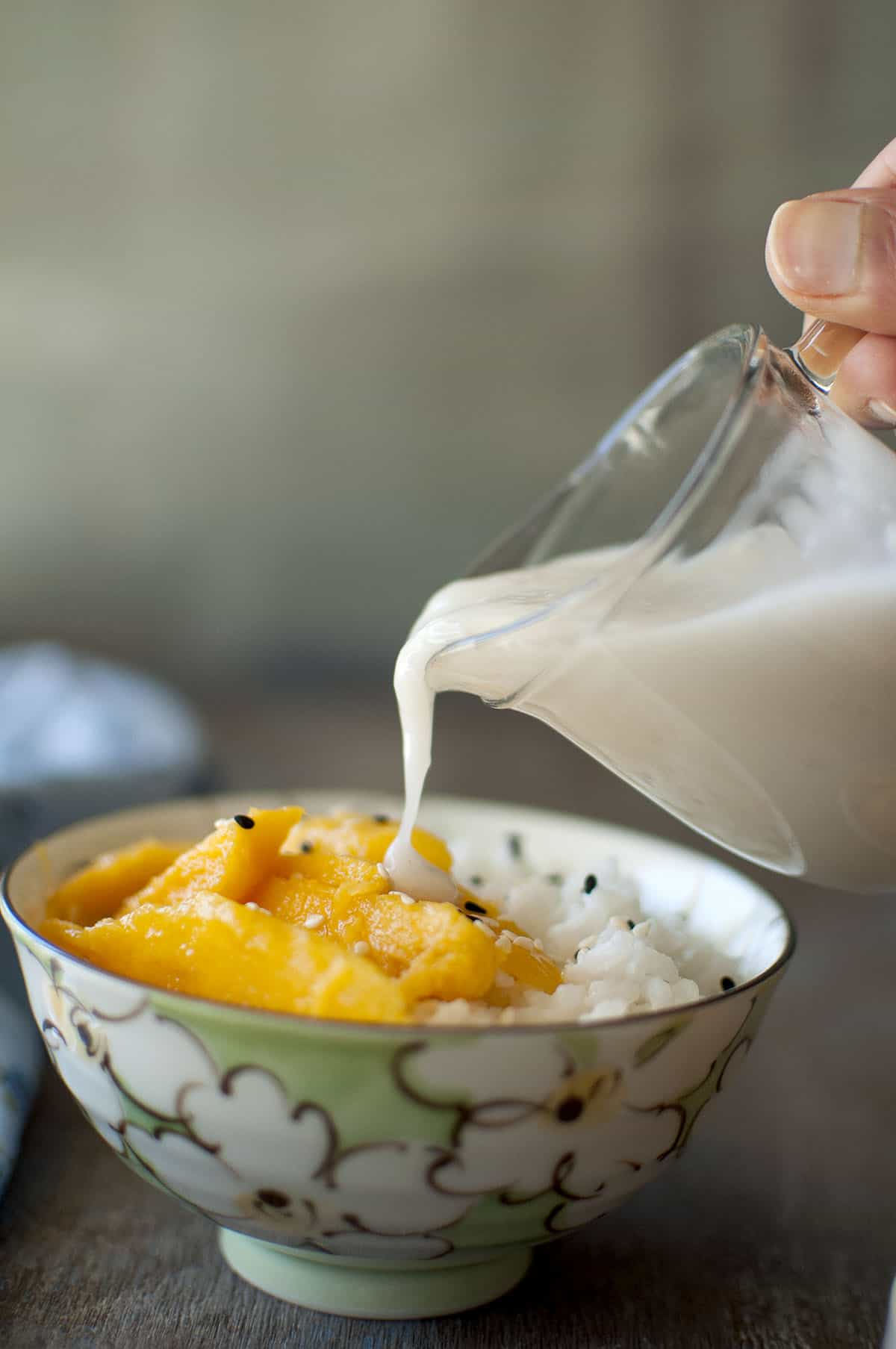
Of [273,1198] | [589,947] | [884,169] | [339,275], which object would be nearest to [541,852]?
[589,947]

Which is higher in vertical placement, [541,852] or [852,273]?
[852,273]

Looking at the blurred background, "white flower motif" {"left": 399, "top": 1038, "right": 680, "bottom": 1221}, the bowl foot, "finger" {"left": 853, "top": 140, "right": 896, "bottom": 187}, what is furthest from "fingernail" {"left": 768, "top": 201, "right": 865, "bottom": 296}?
the blurred background

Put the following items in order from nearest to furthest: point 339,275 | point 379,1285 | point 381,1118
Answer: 1. point 381,1118
2. point 379,1285
3. point 339,275

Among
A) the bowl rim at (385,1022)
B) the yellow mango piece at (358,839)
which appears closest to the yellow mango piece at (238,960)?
the bowl rim at (385,1022)

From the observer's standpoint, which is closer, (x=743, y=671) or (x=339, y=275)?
(x=743, y=671)

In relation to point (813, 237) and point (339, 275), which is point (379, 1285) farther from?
point (339, 275)

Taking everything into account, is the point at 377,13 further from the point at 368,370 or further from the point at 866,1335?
the point at 866,1335

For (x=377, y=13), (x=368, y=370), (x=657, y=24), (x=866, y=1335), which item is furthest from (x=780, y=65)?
(x=866, y=1335)
